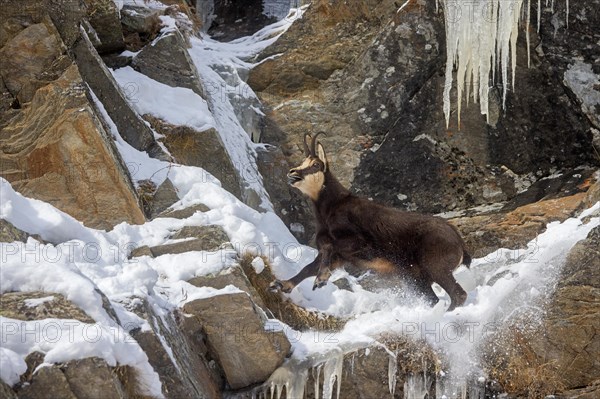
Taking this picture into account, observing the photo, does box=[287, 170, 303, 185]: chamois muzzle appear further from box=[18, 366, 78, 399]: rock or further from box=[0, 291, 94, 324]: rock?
box=[18, 366, 78, 399]: rock

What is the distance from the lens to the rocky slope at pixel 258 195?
21.3 ft

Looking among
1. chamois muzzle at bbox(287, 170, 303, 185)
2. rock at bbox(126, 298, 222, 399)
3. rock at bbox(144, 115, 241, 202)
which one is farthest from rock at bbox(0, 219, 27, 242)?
rock at bbox(144, 115, 241, 202)

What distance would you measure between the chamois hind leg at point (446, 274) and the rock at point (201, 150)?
122 inches

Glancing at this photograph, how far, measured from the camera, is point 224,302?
7320 mm

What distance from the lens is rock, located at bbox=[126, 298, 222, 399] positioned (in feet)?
20.8

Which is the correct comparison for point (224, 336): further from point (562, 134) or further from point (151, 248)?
point (562, 134)

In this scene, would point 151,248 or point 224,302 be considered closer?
point 224,302

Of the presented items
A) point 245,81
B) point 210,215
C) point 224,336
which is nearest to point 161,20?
point 245,81

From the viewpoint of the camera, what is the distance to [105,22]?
11.6 m

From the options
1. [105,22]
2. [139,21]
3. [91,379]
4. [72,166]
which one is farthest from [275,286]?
[139,21]

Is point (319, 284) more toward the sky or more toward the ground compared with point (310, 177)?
more toward the ground

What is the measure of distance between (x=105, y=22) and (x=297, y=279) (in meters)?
4.85

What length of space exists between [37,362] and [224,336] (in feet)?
6.49

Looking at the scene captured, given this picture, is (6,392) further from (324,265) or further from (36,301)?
(324,265)
